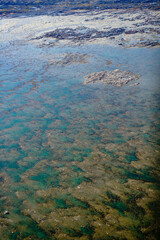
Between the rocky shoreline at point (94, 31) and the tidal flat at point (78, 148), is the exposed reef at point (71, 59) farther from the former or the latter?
the rocky shoreline at point (94, 31)

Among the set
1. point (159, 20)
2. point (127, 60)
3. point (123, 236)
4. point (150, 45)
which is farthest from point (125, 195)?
point (159, 20)

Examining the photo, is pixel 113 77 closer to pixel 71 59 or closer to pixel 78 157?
pixel 71 59

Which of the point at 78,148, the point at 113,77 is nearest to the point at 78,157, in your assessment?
the point at 78,148

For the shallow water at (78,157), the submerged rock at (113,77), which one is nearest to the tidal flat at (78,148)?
the shallow water at (78,157)

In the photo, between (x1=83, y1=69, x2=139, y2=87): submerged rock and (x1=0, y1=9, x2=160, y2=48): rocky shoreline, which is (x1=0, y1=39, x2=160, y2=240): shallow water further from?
(x1=0, y1=9, x2=160, y2=48): rocky shoreline

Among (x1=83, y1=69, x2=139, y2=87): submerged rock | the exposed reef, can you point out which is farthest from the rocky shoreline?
(x1=83, y1=69, x2=139, y2=87): submerged rock

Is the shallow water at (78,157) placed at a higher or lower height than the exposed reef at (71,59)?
lower
